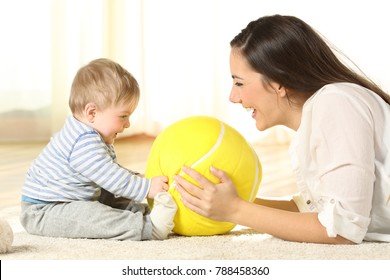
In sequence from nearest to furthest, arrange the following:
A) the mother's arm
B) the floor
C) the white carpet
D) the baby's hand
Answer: the white carpet
the mother's arm
the baby's hand
the floor

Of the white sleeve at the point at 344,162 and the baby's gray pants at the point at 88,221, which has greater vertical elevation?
the white sleeve at the point at 344,162

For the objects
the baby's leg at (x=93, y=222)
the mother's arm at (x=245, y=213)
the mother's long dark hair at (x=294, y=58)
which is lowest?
the baby's leg at (x=93, y=222)

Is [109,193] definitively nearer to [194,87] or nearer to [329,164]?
[329,164]

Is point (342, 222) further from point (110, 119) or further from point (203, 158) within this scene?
point (110, 119)

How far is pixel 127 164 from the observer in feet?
13.4

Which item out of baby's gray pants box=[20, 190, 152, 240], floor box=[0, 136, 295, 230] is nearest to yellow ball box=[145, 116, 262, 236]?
baby's gray pants box=[20, 190, 152, 240]

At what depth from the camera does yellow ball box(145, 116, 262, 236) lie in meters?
2.02

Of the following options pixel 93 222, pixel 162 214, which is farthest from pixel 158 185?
pixel 93 222

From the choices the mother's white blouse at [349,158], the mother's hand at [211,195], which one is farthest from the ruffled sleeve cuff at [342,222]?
the mother's hand at [211,195]

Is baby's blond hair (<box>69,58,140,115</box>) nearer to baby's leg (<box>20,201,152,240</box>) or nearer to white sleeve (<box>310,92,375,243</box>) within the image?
baby's leg (<box>20,201,152,240</box>)

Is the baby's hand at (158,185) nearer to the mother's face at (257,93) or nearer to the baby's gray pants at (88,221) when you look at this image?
the baby's gray pants at (88,221)

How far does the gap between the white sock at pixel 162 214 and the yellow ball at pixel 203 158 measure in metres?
0.02

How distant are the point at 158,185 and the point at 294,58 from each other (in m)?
0.55

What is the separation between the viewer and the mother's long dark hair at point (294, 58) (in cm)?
207
